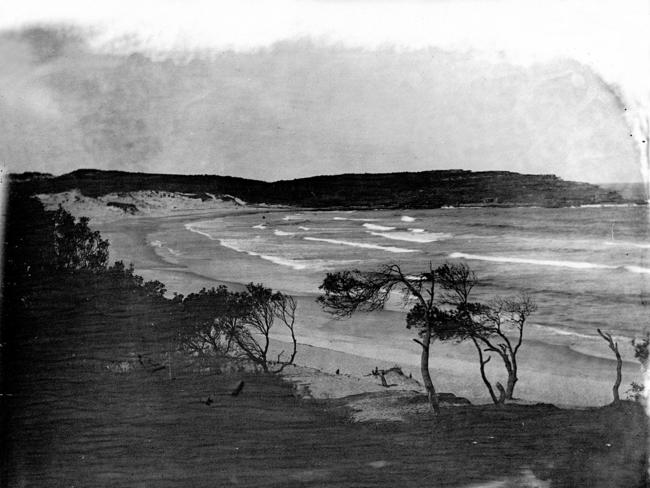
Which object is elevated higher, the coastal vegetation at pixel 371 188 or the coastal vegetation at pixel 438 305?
the coastal vegetation at pixel 371 188

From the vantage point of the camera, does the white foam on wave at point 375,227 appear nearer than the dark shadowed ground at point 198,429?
No

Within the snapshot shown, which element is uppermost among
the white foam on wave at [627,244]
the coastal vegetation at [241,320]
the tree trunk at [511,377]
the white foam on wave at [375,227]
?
the white foam on wave at [375,227]

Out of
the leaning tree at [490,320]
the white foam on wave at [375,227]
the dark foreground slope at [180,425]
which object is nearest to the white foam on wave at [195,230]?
the dark foreground slope at [180,425]

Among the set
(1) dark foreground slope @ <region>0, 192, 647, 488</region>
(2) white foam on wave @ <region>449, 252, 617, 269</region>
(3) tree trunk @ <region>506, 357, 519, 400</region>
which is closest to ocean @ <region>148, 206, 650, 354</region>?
(2) white foam on wave @ <region>449, 252, 617, 269</region>

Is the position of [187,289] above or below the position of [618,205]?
below

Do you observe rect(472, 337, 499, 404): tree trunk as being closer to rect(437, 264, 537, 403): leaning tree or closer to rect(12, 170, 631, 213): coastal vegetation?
rect(437, 264, 537, 403): leaning tree

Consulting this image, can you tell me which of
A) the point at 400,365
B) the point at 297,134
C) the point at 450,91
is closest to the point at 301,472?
the point at 400,365

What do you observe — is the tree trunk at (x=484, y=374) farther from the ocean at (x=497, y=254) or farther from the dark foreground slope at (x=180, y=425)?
the ocean at (x=497, y=254)

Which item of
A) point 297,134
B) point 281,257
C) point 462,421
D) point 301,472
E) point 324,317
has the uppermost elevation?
point 297,134

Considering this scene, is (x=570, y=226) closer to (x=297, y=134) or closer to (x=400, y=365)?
(x=400, y=365)
